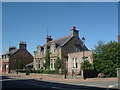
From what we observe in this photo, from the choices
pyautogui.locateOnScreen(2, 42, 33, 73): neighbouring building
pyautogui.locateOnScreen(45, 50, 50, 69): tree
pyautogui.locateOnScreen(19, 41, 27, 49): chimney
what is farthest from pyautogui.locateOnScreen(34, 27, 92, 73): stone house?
pyautogui.locateOnScreen(19, 41, 27, 49): chimney

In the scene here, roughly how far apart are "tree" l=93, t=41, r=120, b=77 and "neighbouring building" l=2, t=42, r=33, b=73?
1314 inches

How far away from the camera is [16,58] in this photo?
192ft

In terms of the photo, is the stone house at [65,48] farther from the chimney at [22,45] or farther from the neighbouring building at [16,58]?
the chimney at [22,45]

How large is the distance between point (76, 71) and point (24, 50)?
88.5 feet

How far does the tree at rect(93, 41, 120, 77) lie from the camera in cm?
2819

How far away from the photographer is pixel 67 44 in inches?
1650

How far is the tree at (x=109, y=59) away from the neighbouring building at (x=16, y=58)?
33.4 meters

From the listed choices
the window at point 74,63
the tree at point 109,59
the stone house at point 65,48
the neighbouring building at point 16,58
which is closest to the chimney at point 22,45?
the neighbouring building at point 16,58

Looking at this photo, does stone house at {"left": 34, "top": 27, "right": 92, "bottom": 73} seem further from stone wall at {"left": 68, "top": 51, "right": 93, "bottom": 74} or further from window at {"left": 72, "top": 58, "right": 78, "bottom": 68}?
window at {"left": 72, "top": 58, "right": 78, "bottom": 68}

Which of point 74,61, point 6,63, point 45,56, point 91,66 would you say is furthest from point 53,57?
point 6,63

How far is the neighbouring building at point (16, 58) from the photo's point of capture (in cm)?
5741

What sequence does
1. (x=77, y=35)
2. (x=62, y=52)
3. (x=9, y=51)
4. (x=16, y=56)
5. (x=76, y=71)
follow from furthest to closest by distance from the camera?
(x=9, y=51)
(x=16, y=56)
(x=77, y=35)
(x=62, y=52)
(x=76, y=71)

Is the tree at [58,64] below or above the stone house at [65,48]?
below

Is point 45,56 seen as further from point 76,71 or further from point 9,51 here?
point 9,51
